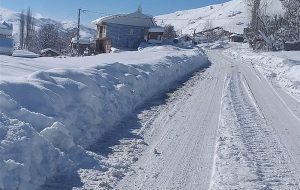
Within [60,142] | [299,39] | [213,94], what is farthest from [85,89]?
[299,39]

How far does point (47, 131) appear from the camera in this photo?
24.5ft

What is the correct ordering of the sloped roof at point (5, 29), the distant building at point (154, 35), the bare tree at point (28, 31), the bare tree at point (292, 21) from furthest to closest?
the bare tree at point (28, 31) < the distant building at point (154, 35) < the bare tree at point (292, 21) < the sloped roof at point (5, 29)

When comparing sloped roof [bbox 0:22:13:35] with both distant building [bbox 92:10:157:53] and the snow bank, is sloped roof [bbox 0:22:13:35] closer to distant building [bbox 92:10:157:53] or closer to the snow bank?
distant building [bbox 92:10:157:53]

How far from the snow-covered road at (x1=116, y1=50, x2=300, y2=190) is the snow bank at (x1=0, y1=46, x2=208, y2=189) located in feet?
3.23

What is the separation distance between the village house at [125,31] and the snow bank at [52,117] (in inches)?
1821

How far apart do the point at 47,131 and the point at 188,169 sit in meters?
2.26

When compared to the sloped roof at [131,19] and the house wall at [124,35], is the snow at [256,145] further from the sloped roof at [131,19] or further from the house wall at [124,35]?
the sloped roof at [131,19]

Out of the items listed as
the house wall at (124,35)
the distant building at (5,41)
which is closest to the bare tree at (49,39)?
the house wall at (124,35)

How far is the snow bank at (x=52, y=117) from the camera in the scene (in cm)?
632

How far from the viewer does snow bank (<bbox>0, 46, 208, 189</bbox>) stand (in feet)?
20.7

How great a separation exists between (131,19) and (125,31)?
1.69 metres

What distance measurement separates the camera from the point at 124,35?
2426 inches

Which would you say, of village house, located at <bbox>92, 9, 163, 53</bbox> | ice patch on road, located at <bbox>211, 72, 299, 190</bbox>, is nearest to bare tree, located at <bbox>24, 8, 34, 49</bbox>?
village house, located at <bbox>92, 9, 163, 53</bbox>

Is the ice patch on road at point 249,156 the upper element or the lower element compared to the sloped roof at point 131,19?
lower
